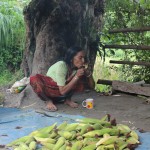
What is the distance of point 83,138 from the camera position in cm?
346

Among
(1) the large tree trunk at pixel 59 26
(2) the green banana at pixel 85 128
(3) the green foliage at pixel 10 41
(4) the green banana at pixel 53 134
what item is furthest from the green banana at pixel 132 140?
(3) the green foliage at pixel 10 41

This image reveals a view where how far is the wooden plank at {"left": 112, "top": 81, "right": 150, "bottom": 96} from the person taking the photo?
599cm

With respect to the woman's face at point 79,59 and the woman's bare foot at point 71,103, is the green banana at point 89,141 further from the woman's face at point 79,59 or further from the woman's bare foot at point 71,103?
the woman's bare foot at point 71,103

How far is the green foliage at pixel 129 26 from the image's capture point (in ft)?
22.7

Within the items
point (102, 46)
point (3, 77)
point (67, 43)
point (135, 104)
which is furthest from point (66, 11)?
point (3, 77)

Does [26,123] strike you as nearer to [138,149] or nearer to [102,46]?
[138,149]

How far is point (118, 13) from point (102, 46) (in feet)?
2.48

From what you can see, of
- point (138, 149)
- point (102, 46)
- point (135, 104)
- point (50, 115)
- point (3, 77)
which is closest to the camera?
point (138, 149)

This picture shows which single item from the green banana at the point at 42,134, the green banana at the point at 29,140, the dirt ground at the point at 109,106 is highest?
the green banana at the point at 42,134

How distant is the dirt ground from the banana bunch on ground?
2.23 feet

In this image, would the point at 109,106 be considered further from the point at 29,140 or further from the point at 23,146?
the point at 23,146

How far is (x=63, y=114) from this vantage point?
4801 mm

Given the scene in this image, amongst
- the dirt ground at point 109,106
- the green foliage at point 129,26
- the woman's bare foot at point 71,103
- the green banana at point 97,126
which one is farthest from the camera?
the green foliage at point 129,26

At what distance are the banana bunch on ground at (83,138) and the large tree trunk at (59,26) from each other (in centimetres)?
311
